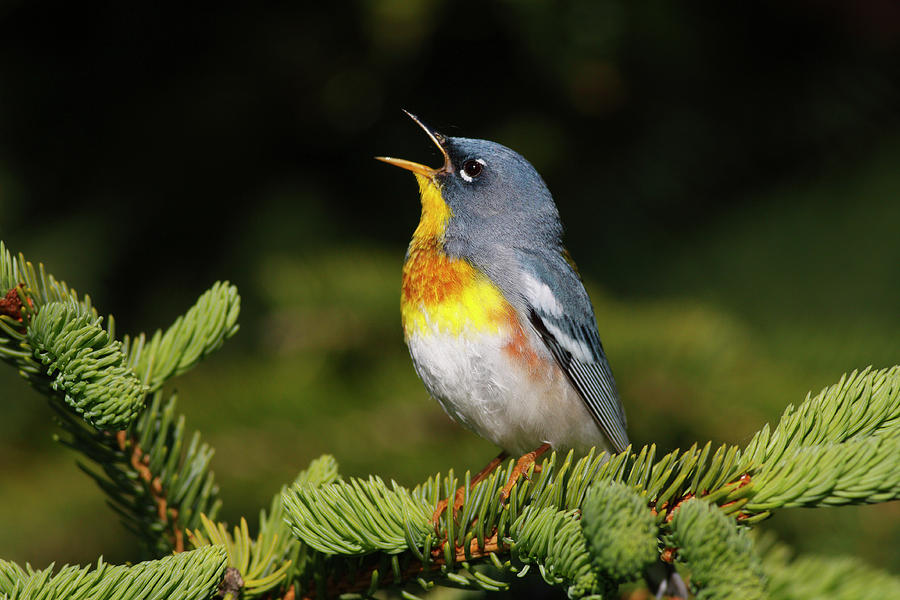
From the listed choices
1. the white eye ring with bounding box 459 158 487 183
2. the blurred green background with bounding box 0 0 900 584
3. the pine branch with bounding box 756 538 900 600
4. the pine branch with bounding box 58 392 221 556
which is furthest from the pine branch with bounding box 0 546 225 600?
the white eye ring with bounding box 459 158 487 183

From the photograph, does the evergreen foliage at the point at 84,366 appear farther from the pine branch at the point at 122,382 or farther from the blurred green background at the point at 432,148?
the blurred green background at the point at 432,148

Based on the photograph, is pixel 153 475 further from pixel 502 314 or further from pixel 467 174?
pixel 467 174

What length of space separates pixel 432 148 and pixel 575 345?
1882 millimetres

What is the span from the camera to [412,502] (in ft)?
6.57

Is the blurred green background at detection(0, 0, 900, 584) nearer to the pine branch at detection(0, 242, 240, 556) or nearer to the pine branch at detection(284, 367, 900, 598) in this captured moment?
the pine branch at detection(0, 242, 240, 556)

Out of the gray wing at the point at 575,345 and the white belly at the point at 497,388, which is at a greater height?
the gray wing at the point at 575,345

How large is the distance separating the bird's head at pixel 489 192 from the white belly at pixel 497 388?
716 millimetres

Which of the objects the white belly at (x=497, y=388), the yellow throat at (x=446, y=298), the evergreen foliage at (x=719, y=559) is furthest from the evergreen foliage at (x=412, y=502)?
the yellow throat at (x=446, y=298)

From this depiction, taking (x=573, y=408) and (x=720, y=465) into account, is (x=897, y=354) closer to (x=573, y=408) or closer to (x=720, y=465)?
(x=573, y=408)

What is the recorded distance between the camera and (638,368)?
10.9 ft

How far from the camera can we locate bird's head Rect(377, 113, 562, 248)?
11.9ft

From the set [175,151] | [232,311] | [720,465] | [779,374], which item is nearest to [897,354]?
[779,374]

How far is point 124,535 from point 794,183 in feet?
13.8

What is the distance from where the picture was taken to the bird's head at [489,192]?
362 centimetres
